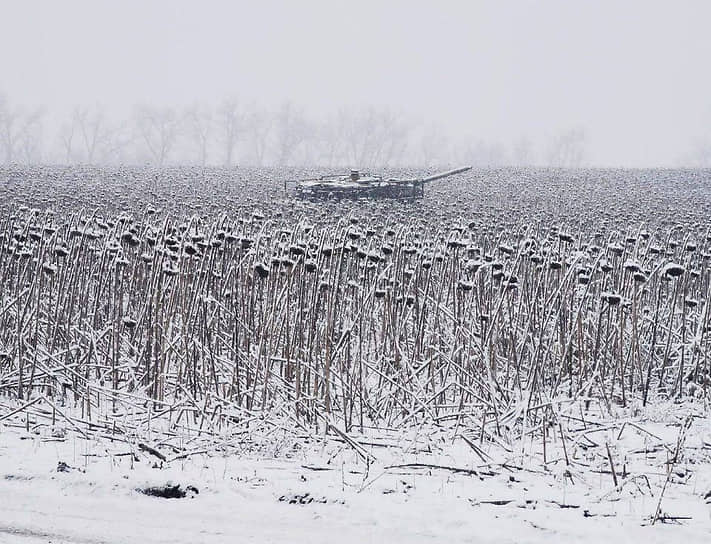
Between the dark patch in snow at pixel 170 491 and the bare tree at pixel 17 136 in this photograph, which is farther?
the bare tree at pixel 17 136

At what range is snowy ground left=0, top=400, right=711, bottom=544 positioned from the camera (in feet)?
13.0

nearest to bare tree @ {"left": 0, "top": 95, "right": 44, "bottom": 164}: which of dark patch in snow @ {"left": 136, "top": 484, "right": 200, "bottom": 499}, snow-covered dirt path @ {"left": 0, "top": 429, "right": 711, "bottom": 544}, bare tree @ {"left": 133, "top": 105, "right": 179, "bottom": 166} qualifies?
bare tree @ {"left": 133, "top": 105, "right": 179, "bottom": 166}

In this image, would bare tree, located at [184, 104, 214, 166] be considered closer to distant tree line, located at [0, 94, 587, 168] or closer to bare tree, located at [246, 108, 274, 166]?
distant tree line, located at [0, 94, 587, 168]

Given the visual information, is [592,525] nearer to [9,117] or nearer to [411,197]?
[411,197]

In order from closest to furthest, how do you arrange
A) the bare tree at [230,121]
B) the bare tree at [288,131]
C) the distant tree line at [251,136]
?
the bare tree at [288,131], the distant tree line at [251,136], the bare tree at [230,121]

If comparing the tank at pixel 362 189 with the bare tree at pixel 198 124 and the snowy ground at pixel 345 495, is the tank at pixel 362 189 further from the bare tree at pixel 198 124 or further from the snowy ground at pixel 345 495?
the bare tree at pixel 198 124

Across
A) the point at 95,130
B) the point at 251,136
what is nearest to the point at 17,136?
the point at 95,130

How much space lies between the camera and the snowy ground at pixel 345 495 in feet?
13.0

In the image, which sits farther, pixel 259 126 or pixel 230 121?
pixel 259 126

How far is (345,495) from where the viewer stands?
4.41 meters

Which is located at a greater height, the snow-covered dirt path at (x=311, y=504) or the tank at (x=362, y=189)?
the tank at (x=362, y=189)

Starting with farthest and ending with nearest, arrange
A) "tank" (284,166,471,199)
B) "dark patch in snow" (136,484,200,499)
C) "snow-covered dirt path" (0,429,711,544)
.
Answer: "tank" (284,166,471,199), "dark patch in snow" (136,484,200,499), "snow-covered dirt path" (0,429,711,544)

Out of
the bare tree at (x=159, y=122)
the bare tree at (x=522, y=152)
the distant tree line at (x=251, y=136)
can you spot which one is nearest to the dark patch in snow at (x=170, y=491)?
the distant tree line at (x=251, y=136)

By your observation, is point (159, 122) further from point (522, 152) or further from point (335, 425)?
point (335, 425)
